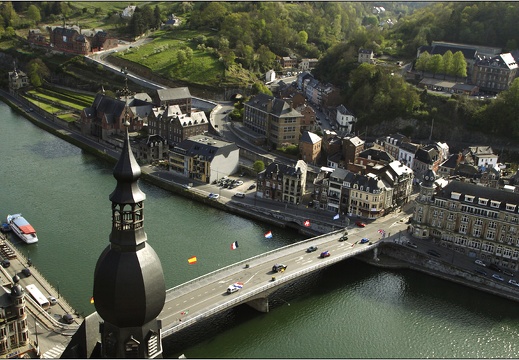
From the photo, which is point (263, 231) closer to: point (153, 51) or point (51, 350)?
point (51, 350)

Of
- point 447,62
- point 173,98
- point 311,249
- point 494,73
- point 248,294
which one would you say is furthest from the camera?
point 447,62

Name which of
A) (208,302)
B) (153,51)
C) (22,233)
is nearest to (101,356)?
(208,302)

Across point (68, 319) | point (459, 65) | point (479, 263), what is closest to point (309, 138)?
point (479, 263)

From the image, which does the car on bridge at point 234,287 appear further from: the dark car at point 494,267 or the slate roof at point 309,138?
the slate roof at point 309,138

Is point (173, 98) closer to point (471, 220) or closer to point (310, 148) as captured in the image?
point (310, 148)

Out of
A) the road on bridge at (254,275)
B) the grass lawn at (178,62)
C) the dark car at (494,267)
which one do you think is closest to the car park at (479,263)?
the dark car at (494,267)

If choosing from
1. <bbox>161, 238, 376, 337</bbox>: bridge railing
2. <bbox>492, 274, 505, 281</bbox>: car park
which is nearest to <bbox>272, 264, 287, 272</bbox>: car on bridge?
<bbox>161, 238, 376, 337</bbox>: bridge railing

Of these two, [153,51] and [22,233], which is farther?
[153,51]
